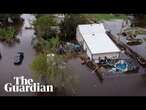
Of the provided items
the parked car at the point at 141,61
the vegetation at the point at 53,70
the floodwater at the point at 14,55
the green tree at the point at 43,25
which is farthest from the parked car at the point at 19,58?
the parked car at the point at 141,61

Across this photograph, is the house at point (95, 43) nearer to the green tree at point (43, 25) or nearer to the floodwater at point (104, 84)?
the floodwater at point (104, 84)

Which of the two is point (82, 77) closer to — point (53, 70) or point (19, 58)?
point (53, 70)

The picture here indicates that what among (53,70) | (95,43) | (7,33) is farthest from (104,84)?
(7,33)

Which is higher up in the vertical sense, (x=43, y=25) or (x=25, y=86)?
(x=43, y=25)

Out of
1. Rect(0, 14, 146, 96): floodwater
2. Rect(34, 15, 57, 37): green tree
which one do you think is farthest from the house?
Rect(34, 15, 57, 37): green tree

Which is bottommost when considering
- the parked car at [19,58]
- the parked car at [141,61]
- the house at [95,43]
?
the parked car at [141,61]

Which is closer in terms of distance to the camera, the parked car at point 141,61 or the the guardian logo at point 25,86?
the the guardian logo at point 25,86

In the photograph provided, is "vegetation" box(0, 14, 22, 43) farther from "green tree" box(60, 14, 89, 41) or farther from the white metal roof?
the white metal roof
